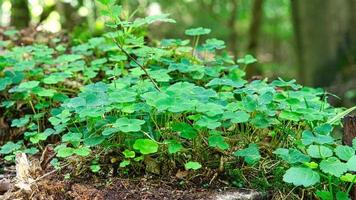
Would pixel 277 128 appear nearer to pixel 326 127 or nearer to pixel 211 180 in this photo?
pixel 326 127

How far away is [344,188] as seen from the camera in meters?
1.83

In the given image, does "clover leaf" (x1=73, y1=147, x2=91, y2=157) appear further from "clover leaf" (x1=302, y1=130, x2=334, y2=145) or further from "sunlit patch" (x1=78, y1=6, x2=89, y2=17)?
"sunlit patch" (x1=78, y1=6, x2=89, y2=17)

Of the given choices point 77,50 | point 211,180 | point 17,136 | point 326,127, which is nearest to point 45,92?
point 17,136

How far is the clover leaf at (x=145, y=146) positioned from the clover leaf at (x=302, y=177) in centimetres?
44

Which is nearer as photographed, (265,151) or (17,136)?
(265,151)

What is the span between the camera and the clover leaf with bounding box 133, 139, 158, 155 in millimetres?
1706

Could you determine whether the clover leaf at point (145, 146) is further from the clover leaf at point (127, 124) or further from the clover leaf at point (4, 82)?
the clover leaf at point (4, 82)

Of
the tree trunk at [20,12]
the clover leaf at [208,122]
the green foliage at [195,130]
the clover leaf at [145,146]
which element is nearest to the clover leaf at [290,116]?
the green foliage at [195,130]

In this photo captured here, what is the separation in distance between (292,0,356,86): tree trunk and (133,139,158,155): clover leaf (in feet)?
14.9

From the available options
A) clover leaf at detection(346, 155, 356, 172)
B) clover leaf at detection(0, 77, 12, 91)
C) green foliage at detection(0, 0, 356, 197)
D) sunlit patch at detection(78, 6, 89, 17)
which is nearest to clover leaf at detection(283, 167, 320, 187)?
green foliage at detection(0, 0, 356, 197)

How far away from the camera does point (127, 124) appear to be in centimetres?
173

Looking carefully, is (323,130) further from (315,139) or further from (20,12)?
(20,12)

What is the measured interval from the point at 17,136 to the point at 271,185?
1.26 metres

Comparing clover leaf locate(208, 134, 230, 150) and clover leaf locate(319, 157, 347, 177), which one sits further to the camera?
clover leaf locate(208, 134, 230, 150)
